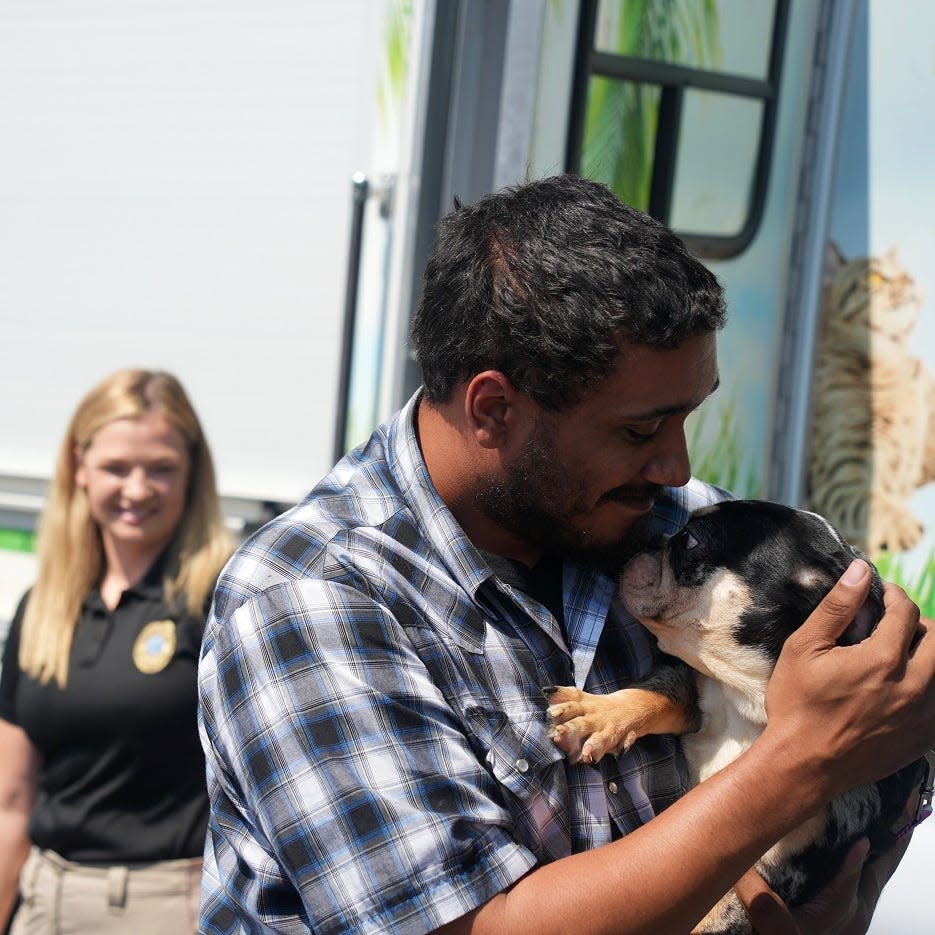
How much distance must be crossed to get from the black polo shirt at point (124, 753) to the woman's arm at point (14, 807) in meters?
0.06

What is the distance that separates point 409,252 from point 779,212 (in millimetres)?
1050

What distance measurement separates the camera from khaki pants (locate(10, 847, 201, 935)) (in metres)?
3.20

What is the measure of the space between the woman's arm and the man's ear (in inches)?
84.3

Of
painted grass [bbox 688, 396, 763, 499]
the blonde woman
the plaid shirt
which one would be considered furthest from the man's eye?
the blonde woman

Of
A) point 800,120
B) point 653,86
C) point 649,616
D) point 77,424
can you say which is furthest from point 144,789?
point 800,120

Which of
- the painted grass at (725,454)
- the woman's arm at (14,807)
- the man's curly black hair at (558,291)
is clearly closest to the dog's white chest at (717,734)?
the man's curly black hair at (558,291)

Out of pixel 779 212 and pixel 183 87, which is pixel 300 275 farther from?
pixel 779 212

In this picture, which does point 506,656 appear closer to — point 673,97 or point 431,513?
point 431,513

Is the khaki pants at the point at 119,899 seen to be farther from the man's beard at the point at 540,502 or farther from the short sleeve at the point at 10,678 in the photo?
the man's beard at the point at 540,502

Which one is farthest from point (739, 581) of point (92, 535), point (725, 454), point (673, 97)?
point (92, 535)

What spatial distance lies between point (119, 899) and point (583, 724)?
1916 millimetres

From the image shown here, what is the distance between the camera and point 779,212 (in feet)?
11.5

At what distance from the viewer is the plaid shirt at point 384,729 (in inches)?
61.5

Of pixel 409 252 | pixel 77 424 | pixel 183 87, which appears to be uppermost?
pixel 183 87
